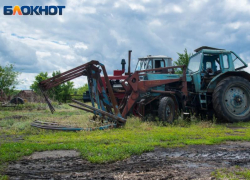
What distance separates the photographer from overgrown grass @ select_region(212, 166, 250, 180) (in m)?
4.09

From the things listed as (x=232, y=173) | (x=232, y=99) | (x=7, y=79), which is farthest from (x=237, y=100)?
(x=7, y=79)

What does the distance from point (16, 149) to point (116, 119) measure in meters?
3.71

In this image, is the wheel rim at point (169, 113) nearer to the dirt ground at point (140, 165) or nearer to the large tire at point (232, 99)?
the large tire at point (232, 99)

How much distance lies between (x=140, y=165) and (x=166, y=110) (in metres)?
5.27

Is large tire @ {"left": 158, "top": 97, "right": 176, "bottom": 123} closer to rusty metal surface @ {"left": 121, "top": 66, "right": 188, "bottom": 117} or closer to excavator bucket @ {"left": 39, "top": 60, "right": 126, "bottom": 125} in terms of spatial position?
rusty metal surface @ {"left": 121, "top": 66, "right": 188, "bottom": 117}

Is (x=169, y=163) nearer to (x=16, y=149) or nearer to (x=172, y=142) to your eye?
(x=172, y=142)

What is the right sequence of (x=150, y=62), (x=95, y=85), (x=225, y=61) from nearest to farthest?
(x=95, y=85) → (x=225, y=61) → (x=150, y=62)

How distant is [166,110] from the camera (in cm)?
980

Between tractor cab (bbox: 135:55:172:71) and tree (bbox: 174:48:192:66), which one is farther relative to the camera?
tree (bbox: 174:48:192:66)

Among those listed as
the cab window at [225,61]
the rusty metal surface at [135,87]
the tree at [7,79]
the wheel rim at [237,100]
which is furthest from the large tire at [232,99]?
the tree at [7,79]

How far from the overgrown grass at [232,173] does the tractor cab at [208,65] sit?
6.63 meters

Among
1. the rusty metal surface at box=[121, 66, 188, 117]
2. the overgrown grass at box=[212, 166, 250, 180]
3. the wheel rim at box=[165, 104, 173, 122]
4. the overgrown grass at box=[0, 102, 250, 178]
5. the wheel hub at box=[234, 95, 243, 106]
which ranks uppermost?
the rusty metal surface at box=[121, 66, 188, 117]

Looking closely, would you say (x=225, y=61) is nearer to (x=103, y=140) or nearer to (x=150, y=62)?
(x=150, y=62)

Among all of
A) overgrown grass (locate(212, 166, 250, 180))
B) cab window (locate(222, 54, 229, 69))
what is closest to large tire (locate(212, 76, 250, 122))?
cab window (locate(222, 54, 229, 69))
